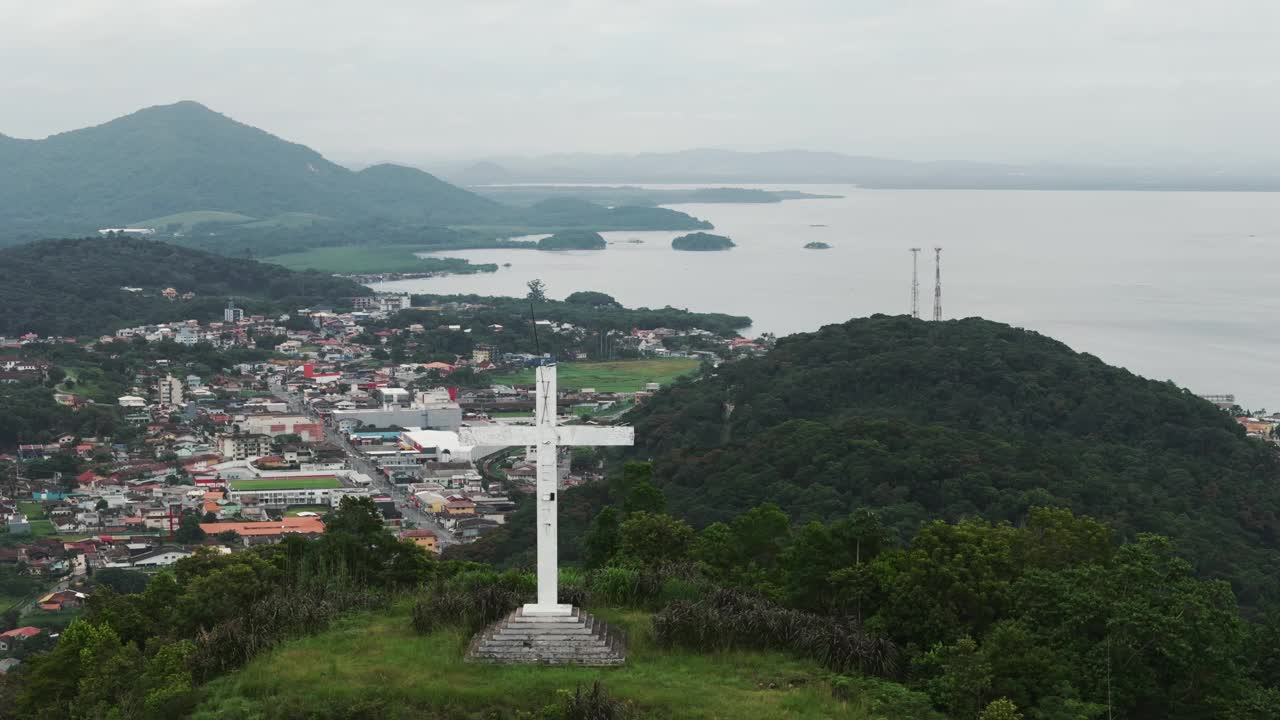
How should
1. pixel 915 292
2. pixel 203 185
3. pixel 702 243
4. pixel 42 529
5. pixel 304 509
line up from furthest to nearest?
pixel 203 185 → pixel 702 243 → pixel 915 292 → pixel 304 509 → pixel 42 529

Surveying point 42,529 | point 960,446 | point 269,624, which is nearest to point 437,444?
point 42,529

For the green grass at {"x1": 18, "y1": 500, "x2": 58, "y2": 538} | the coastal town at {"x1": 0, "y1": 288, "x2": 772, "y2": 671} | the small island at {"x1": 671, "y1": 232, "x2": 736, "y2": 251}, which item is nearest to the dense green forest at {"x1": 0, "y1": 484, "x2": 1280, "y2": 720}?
the coastal town at {"x1": 0, "y1": 288, "x2": 772, "y2": 671}

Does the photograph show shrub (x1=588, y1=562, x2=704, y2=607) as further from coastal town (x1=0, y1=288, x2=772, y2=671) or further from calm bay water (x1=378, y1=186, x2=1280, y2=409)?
calm bay water (x1=378, y1=186, x2=1280, y2=409)

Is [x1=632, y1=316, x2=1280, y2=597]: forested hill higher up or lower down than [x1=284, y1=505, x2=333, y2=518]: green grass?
higher up

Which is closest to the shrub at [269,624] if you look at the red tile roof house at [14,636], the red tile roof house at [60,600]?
the red tile roof house at [14,636]

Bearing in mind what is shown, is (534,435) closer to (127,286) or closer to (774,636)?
(774,636)

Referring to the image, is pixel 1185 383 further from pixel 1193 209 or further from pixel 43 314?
pixel 1193 209
